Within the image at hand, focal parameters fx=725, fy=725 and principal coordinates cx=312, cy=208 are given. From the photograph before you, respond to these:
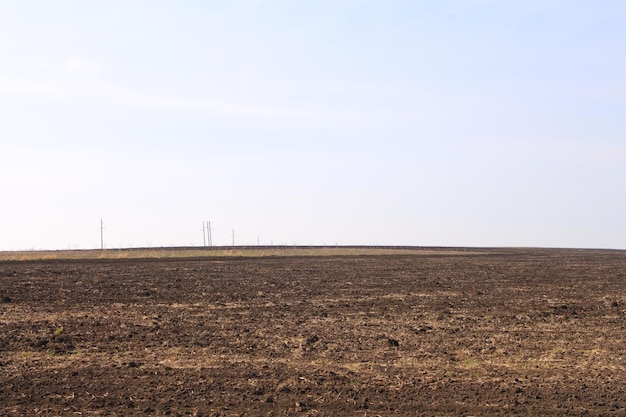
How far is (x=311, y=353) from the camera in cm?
1241

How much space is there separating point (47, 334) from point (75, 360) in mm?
2952

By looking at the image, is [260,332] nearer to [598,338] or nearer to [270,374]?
[270,374]

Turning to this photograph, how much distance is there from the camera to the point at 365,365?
1144 centimetres

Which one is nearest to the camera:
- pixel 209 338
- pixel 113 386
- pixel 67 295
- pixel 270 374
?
pixel 113 386

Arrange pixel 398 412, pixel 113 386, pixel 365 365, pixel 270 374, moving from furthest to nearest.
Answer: pixel 365 365
pixel 270 374
pixel 113 386
pixel 398 412

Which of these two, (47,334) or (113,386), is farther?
(47,334)

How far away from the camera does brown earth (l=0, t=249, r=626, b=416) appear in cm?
922

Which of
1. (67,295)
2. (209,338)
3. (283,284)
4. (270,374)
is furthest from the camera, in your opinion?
(283,284)

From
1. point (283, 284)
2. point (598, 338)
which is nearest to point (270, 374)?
point (598, 338)

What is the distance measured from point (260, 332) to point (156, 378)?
4393mm

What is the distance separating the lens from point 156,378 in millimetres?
10477

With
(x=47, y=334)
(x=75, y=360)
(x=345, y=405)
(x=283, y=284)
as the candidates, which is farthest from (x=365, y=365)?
(x=283, y=284)

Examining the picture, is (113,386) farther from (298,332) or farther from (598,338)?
(598,338)

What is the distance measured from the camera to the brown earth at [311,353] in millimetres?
9219
